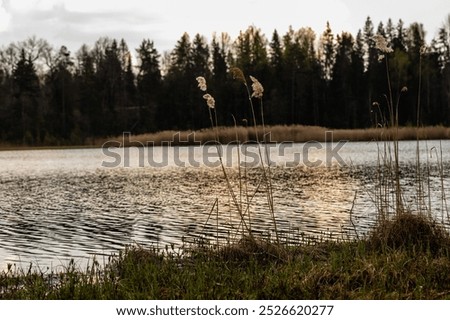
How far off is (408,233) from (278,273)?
6.04 ft

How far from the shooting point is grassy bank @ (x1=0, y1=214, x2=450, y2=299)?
14.9 feet

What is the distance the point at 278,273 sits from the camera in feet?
16.2

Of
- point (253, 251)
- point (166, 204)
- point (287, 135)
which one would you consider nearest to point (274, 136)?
point (287, 135)

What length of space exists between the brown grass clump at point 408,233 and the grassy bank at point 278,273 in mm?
10

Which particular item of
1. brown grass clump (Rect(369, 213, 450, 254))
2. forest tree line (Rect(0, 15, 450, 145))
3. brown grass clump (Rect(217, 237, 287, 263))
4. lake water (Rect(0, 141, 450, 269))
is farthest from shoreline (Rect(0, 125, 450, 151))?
brown grass clump (Rect(217, 237, 287, 263))

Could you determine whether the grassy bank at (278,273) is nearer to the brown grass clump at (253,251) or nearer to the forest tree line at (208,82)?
the brown grass clump at (253,251)

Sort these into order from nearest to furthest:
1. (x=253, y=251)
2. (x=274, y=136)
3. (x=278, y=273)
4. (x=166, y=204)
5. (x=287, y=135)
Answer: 1. (x=278, y=273)
2. (x=253, y=251)
3. (x=166, y=204)
4. (x=274, y=136)
5. (x=287, y=135)

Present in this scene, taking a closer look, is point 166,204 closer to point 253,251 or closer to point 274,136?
point 253,251

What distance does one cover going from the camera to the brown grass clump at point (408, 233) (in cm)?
595

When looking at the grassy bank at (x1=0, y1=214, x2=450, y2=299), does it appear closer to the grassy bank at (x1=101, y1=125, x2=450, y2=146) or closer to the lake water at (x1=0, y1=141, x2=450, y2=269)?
the lake water at (x1=0, y1=141, x2=450, y2=269)

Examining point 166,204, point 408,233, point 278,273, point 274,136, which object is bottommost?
point 166,204

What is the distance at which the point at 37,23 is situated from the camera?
920 cm

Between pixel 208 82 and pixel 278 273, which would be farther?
pixel 208 82

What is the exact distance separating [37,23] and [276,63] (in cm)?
3868
